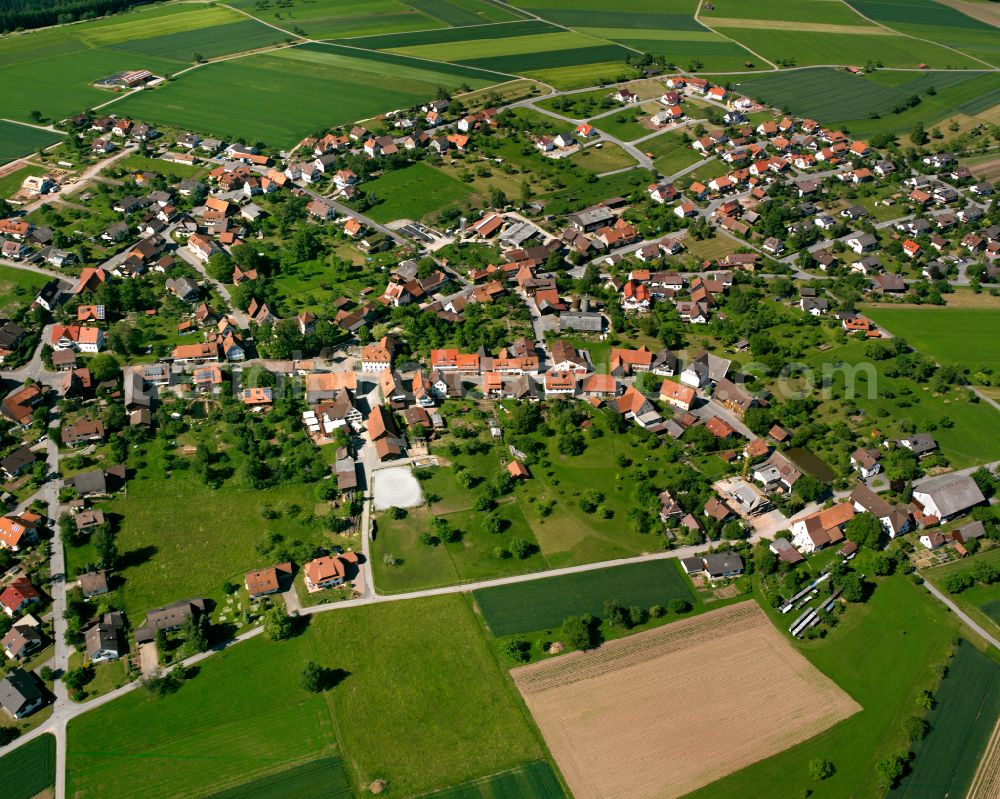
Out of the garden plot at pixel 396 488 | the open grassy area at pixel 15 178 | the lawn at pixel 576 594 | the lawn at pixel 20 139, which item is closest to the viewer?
the lawn at pixel 576 594

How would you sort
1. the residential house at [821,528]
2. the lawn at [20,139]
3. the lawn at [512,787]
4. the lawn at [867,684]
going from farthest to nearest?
1. the lawn at [20,139]
2. the residential house at [821,528]
3. the lawn at [867,684]
4. the lawn at [512,787]

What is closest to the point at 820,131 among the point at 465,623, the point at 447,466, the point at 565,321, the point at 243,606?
the point at 565,321

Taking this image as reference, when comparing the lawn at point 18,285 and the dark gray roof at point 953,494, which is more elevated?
the lawn at point 18,285

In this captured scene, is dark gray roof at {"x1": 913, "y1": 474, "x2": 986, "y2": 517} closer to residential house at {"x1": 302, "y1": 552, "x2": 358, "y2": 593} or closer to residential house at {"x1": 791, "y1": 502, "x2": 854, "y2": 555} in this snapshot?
residential house at {"x1": 791, "y1": 502, "x2": 854, "y2": 555}

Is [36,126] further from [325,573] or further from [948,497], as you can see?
[948,497]

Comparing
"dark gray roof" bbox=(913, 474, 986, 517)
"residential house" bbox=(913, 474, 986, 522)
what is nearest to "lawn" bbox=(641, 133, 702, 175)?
"dark gray roof" bbox=(913, 474, 986, 517)

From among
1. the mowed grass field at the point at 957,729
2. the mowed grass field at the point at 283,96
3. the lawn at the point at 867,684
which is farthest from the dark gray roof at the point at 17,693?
the mowed grass field at the point at 283,96

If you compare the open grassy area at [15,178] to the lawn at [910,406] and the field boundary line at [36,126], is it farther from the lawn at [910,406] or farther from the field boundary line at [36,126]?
the lawn at [910,406]
